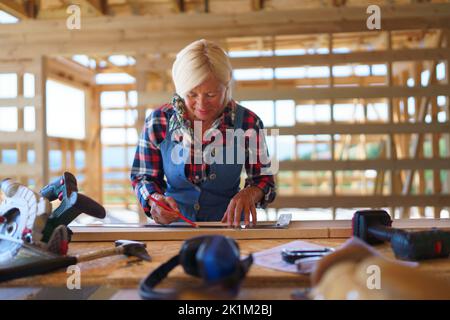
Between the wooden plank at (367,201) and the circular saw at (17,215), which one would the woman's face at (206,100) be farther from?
the wooden plank at (367,201)

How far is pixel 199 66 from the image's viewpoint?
1.48m

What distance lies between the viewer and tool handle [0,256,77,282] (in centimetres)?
81

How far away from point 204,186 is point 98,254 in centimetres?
82

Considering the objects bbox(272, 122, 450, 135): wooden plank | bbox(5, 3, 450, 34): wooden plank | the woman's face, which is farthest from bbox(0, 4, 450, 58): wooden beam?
the woman's face

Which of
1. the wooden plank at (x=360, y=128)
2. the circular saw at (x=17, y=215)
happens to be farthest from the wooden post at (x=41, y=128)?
A: the circular saw at (x=17, y=215)

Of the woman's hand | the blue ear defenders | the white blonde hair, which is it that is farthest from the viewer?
the white blonde hair

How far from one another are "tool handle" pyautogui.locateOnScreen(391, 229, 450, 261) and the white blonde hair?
863 mm

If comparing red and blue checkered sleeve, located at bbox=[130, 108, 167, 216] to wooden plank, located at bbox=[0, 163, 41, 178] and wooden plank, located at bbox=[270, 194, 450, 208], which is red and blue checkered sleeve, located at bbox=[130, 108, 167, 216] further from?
wooden plank, located at bbox=[0, 163, 41, 178]

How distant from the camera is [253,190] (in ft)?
5.14

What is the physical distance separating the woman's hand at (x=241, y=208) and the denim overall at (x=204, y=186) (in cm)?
23

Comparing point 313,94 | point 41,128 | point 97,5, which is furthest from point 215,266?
point 41,128

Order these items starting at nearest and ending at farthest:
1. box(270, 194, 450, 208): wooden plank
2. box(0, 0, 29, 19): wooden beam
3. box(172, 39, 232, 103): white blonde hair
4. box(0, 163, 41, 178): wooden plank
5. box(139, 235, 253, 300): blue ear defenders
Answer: box(139, 235, 253, 300): blue ear defenders → box(172, 39, 232, 103): white blonde hair → box(0, 0, 29, 19): wooden beam → box(270, 194, 450, 208): wooden plank → box(0, 163, 41, 178): wooden plank

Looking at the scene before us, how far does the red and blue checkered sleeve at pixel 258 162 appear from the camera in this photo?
1.72 m

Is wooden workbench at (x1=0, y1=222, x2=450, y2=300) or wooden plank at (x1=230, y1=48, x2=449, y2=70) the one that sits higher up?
wooden plank at (x1=230, y1=48, x2=449, y2=70)
